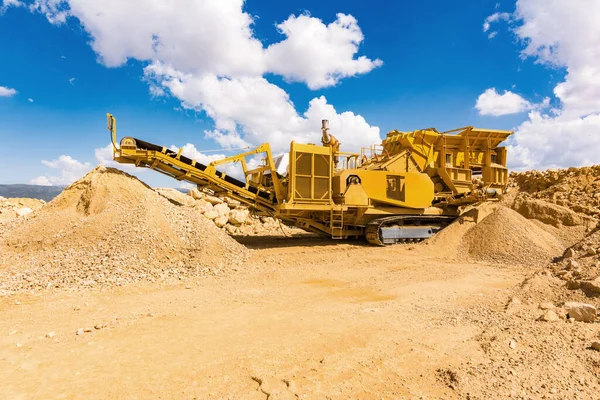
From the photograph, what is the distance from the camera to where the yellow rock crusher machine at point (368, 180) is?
1089 centimetres

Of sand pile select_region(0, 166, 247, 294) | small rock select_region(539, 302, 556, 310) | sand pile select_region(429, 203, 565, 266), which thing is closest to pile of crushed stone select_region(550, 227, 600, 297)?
small rock select_region(539, 302, 556, 310)

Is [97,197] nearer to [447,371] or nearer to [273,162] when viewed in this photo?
[273,162]

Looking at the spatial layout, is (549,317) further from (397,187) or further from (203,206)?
(203,206)

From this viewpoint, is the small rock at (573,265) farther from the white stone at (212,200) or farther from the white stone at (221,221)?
the white stone at (212,200)

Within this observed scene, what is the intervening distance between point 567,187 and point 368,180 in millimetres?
10879

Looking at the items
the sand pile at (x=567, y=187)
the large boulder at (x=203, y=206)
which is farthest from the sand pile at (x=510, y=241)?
the large boulder at (x=203, y=206)

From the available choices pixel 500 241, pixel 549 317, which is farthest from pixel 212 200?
pixel 549 317

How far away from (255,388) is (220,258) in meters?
5.71

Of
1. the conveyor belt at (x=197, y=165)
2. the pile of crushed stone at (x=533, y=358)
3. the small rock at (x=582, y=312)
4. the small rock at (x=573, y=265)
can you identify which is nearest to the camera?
the pile of crushed stone at (x=533, y=358)

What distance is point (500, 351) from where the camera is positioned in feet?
12.1

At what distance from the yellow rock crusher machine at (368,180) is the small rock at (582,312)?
7.14 meters

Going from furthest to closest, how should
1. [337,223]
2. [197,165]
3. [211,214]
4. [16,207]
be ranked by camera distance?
1. [16,207]
2. [211,214]
3. [337,223]
4. [197,165]

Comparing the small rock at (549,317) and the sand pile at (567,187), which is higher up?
the sand pile at (567,187)

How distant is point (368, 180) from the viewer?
11.8 metres
